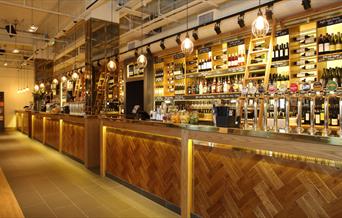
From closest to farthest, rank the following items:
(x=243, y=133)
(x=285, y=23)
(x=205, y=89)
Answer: (x=243, y=133) → (x=285, y=23) → (x=205, y=89)

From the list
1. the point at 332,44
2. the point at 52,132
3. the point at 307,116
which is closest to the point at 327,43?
the point at 332,44

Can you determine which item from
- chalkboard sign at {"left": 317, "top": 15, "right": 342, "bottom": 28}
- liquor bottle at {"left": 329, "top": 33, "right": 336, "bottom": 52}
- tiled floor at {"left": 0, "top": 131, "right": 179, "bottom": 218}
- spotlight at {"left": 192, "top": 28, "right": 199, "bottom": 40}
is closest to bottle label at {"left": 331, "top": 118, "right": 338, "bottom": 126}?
liquor bottle at {"left": 329, "top": 33, "right": 336, "bottom": 52}

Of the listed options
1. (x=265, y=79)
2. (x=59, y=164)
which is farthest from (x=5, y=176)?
(x=265, y=79)

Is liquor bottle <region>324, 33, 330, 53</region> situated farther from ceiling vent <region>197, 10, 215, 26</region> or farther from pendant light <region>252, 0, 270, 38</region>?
ceiling vent <region>197, 10, 215, 26</region>

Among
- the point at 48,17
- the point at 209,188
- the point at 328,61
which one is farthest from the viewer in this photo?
the point at 48,17

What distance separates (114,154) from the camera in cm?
470

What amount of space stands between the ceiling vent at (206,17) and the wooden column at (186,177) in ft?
12.1

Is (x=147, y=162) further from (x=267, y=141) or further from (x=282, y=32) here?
(x=282, y=32)

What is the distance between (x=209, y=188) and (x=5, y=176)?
4.14m

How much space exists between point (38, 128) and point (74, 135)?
14.4 ft

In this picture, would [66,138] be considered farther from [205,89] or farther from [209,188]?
[209,188]

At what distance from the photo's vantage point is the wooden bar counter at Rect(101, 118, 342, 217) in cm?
198

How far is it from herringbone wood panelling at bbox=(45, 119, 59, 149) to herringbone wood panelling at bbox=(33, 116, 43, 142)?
2.69 feet

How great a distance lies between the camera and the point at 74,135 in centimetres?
666
